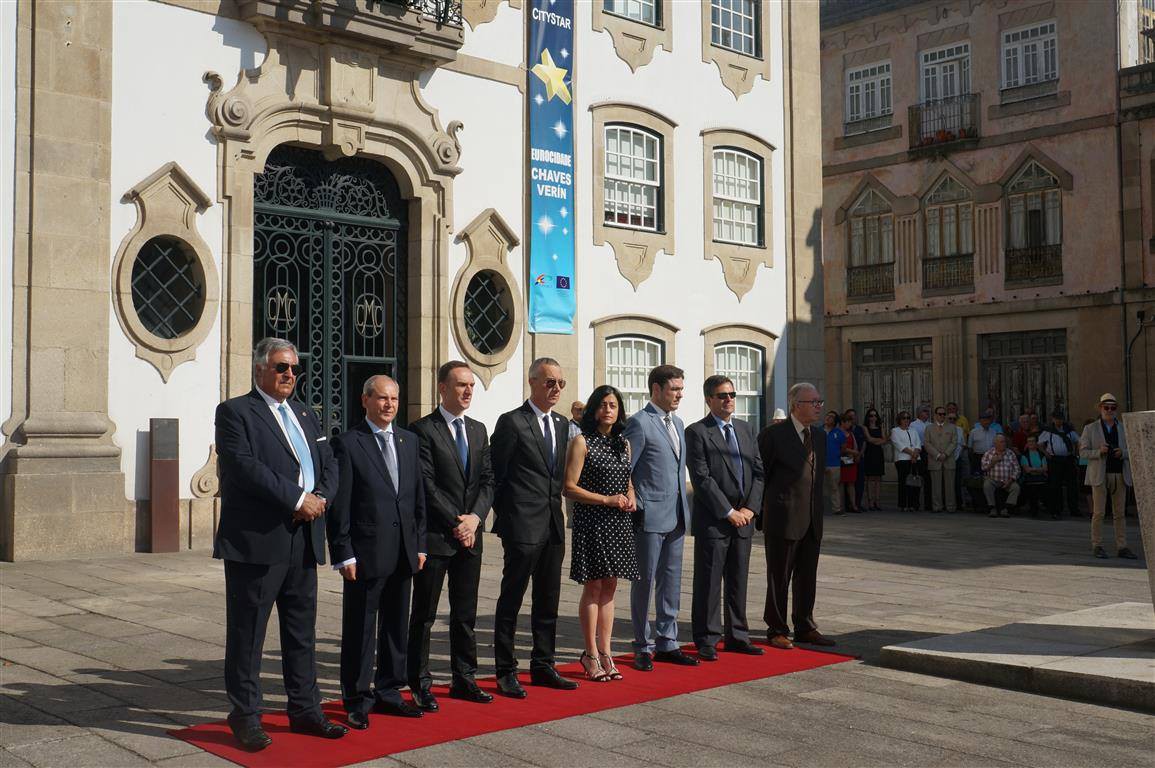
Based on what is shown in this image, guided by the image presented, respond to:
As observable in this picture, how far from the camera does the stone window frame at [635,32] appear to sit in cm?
1856

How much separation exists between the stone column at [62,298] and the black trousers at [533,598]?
718cm

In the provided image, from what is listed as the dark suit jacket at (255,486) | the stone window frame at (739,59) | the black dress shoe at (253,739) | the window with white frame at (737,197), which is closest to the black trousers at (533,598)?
the dark suit jacket at (255,486)

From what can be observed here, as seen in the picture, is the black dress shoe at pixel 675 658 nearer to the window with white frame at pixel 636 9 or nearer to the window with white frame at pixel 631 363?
the window with white frame at pixel 631 363

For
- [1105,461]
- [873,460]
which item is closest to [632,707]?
[1105,461]

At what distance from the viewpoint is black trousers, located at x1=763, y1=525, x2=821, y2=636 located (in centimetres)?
898

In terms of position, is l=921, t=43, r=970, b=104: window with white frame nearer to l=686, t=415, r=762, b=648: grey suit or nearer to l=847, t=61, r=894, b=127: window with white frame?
l=847, t=61, r=894, b=127: window with white frame

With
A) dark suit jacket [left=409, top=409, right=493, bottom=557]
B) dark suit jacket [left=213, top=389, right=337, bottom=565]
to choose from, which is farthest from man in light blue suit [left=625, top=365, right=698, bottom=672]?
dark suit jacket [left=213, top=389, right=337, bottom=565]

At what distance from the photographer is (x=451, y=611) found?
6949 millimetres

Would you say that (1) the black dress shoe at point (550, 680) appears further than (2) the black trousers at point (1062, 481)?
No

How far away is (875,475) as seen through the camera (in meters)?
22.6

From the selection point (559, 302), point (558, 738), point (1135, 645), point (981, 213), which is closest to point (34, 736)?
point (558, 738)

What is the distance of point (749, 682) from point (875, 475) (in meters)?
15.5

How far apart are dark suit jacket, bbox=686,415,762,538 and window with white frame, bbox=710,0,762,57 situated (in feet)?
42.2

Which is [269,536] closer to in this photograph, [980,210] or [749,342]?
[749,342]
